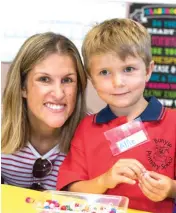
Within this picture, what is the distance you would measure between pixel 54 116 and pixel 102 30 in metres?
Result: 0.23

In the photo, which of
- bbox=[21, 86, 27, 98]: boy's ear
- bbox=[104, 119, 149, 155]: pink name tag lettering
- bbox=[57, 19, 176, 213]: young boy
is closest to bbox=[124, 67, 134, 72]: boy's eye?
bbox=[57, 19, 176, 213]: young boy

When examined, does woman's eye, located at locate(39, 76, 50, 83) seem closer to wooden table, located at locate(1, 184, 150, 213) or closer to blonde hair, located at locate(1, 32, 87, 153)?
blonde hair, located at locate(1, 32, 87, 153)

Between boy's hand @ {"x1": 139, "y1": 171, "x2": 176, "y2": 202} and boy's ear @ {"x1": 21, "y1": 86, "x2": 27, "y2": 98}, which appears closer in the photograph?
boy's hand @ {"x1": 139, "y1": 171, "x2": 176, "y2": 202}

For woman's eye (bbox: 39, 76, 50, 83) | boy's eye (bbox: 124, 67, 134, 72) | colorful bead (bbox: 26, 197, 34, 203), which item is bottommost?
colorful bead (bbox: 26, 197, 34, 203)

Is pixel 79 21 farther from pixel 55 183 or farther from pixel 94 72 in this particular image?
pixel 55 183

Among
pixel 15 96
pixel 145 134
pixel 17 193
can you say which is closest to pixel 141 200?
pixel 145 134

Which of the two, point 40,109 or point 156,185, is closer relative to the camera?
point 156,185

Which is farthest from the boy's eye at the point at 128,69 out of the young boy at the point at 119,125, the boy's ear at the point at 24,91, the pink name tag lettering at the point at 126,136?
the boy's ear at the point at 24,91

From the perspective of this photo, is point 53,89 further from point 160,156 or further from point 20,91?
point 160,156

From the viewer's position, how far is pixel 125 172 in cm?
86

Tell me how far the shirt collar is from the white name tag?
3 cm

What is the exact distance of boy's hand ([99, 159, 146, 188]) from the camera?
0.86 m

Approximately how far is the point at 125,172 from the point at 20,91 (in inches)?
12.6

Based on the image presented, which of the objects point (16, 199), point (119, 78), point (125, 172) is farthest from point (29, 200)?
point (119, 78)
